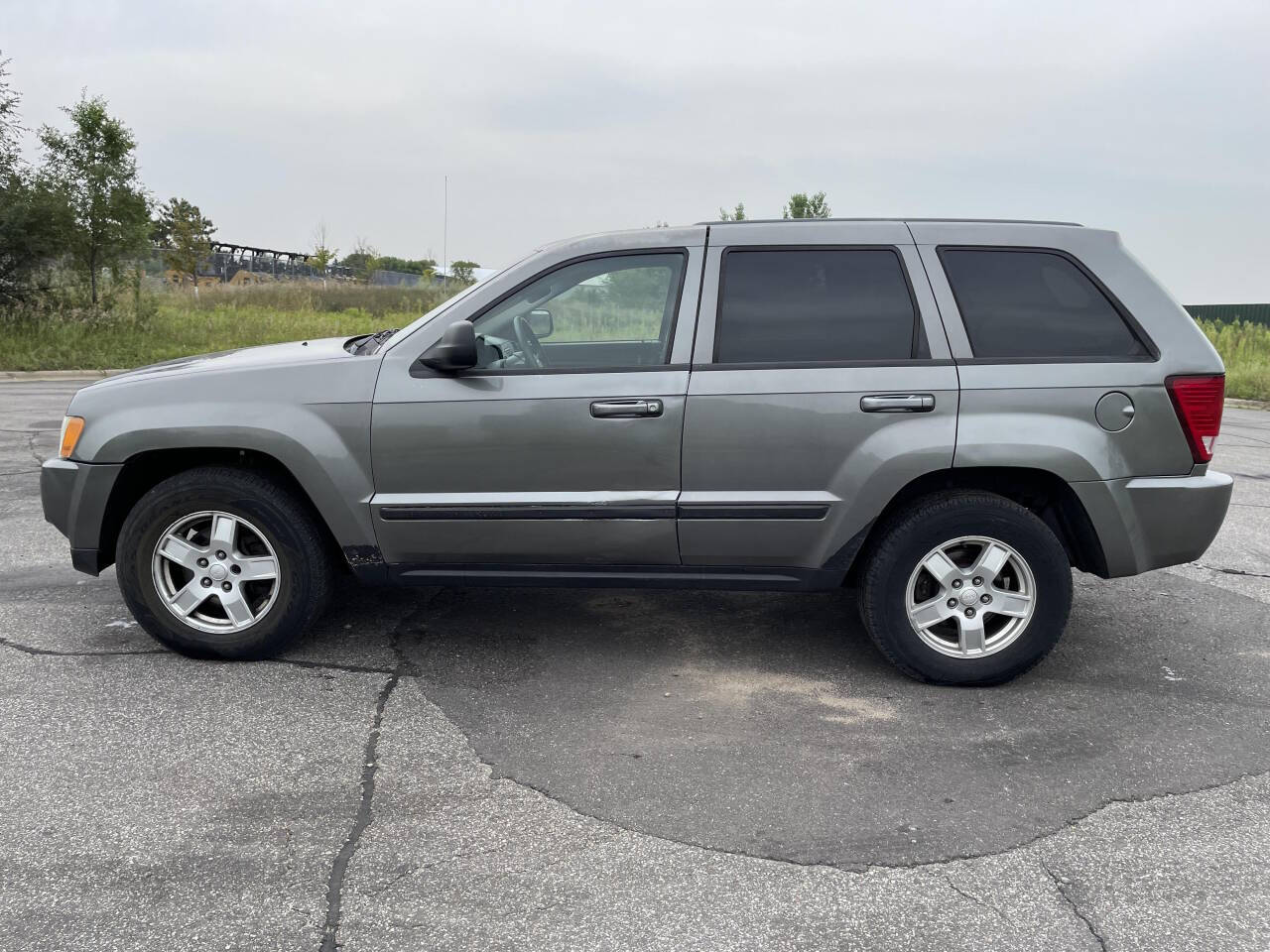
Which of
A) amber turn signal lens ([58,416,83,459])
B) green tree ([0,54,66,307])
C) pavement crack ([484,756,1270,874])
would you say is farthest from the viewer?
green tree ([0,54,66,307])

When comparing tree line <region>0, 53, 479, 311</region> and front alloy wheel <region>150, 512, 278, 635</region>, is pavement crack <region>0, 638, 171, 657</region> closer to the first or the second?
front alloy wheel <region>150, 512, 278, 635</region>

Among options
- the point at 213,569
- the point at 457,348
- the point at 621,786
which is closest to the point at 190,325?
the point at 213,569

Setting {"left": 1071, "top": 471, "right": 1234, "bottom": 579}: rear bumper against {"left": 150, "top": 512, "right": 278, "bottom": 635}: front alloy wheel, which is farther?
{"left": 150, "top": 512, "right": 278, "bottom": 635}: front alloy wheel

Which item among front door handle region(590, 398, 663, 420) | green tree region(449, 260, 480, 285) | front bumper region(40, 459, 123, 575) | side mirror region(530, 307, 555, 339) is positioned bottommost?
front bumper region(40, 459, 123, 575)

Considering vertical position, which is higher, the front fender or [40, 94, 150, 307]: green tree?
[40, 94, 150, 307]: green tree

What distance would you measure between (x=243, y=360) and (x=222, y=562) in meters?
0.88

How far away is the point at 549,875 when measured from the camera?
9.27 feet

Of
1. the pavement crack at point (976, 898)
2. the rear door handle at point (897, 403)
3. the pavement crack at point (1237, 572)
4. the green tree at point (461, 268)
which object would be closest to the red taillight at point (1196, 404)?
the rear door handle at point (897, 403)

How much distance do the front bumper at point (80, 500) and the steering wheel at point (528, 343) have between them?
1729 mm

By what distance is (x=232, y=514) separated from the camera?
4.30 m

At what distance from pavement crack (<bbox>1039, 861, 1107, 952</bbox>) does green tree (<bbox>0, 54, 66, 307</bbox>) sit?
66.6 feet

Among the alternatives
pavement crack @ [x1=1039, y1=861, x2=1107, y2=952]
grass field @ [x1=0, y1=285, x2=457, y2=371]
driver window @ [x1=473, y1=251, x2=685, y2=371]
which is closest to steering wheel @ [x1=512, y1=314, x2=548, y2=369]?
driver window @ [x1=473, y1=251, x2=685, y2=371]

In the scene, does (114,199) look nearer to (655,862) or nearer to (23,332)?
(23,332)

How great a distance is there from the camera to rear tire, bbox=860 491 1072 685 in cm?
409
